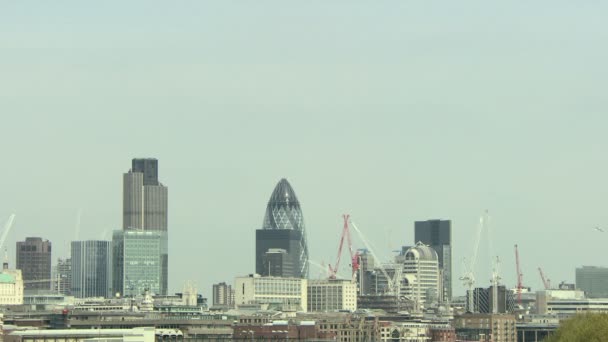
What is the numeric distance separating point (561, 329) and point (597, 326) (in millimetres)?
25192

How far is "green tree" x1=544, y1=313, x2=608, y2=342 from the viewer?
16050cm

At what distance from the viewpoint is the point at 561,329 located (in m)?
189

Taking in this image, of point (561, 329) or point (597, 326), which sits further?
Result: point (561, 329)

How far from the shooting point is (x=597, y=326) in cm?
16362

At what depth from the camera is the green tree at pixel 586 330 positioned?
527 ft

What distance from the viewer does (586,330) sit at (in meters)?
165
